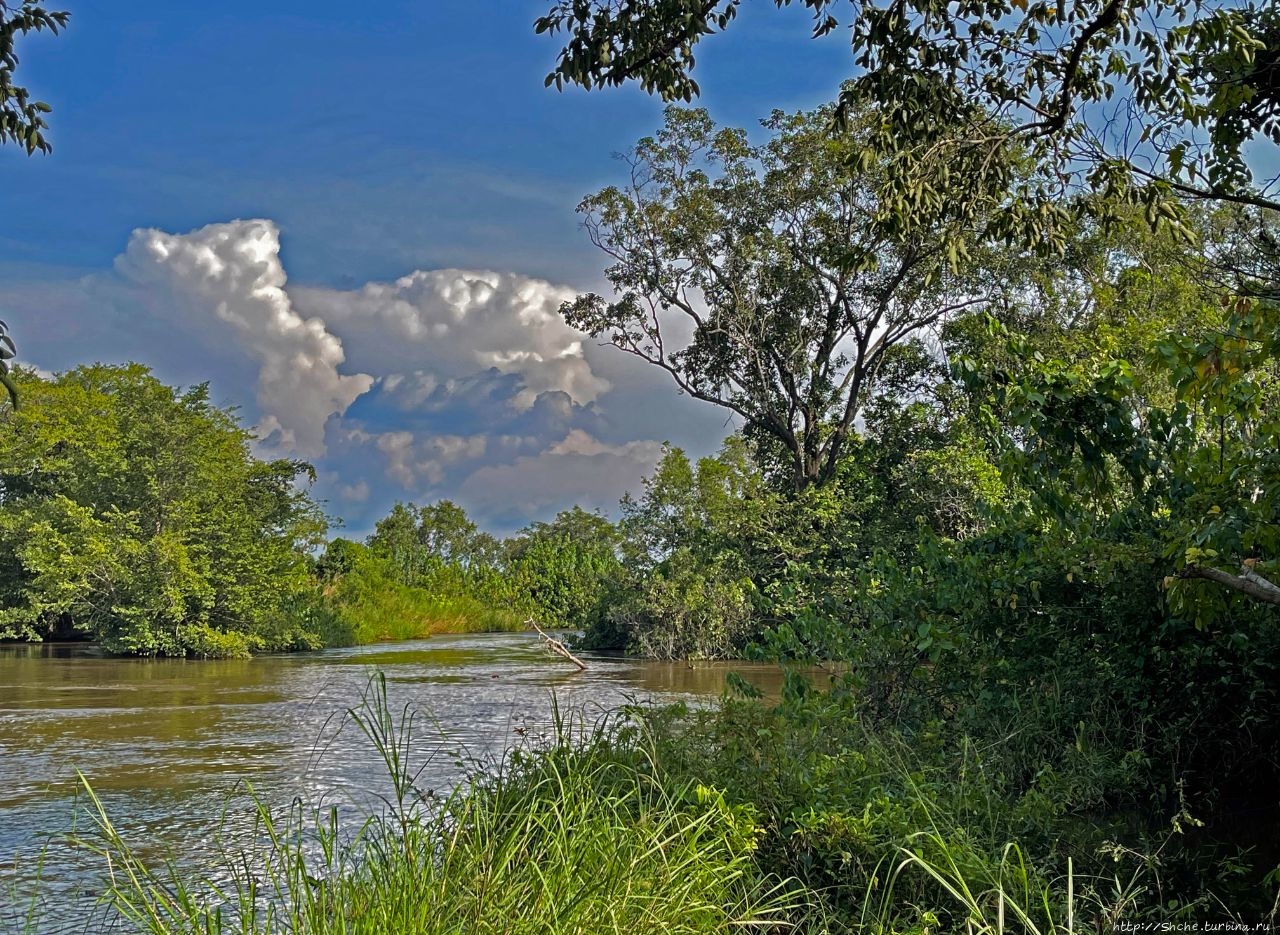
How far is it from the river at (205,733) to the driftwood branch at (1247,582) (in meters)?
2.72

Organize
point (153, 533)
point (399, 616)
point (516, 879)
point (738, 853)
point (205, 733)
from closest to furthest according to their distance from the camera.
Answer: point (516, 879) < point (738, 853) < point (205, 733) < point (153, 533) < point (399, 616)

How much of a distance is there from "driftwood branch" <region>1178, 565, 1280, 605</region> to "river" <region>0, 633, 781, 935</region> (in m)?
2.72

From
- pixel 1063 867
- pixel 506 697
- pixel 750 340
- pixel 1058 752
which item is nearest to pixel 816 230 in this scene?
pixel 750 340

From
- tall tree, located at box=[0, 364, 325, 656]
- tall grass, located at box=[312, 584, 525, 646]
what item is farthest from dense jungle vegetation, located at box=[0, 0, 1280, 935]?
tall grass, located at box=[312, 584, 525, 646]

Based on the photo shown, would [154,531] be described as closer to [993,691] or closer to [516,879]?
[993,691]

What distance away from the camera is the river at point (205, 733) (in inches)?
224

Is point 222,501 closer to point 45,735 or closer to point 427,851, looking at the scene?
point 45,735

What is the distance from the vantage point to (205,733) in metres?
10.6

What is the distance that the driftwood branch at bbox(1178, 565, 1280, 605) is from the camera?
3.55 meters

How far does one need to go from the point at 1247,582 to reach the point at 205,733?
9.78 metres

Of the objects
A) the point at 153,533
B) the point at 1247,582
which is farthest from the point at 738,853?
the point at 153,533

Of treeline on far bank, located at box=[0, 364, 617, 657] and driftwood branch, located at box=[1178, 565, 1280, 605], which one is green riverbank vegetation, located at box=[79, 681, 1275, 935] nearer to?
driftwood branch, located at box=[1178, 565, 1280, 605]

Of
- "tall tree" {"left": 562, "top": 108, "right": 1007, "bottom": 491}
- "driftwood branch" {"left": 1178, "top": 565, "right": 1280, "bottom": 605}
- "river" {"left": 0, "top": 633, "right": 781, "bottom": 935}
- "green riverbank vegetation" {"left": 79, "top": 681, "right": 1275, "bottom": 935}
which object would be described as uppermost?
"tall tree" {"left": 562, "top": 108, "right": 1007, "bottom": 491}

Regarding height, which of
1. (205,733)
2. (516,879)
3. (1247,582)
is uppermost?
(1247,582)
